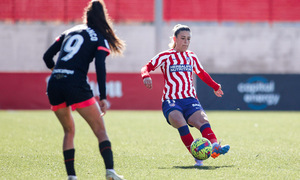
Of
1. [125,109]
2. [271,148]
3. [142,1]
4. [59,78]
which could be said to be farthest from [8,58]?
[59,78]

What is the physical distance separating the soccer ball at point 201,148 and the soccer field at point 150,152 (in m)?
0.17

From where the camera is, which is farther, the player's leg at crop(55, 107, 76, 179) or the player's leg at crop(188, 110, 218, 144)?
the player's leg at crop(188, 110, 218, 144)

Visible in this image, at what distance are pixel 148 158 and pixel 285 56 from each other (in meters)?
20.4

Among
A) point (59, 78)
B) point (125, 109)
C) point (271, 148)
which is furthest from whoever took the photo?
point (125, 109)

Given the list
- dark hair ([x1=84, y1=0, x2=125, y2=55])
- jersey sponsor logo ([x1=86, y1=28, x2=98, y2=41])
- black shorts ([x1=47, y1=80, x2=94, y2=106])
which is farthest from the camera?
dark hair ([x1=84, y1=0, x2=125, y2=55])

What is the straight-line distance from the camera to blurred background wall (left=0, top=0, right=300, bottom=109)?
85.5 ft

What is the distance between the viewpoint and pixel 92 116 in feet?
17.1

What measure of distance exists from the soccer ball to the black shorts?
1796mm

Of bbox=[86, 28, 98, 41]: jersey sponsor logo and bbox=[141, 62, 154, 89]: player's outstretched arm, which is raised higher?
bbox=[86, 28, 98, 41]: jersey sponsor logo

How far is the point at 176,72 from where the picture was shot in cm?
714

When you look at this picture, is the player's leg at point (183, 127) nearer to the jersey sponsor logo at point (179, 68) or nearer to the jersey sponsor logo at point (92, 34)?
the jersey sponsor logo at point (179, 68)

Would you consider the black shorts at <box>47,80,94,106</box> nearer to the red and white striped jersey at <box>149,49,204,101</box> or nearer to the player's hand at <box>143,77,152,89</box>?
the player's hand at <box>143,77,152,89</box>

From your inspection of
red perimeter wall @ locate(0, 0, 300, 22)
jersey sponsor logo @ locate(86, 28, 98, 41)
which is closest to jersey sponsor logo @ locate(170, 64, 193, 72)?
jersey sponsor logo @ locate(86, 28, 98, 41)

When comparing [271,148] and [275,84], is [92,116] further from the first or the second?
[275,84]
